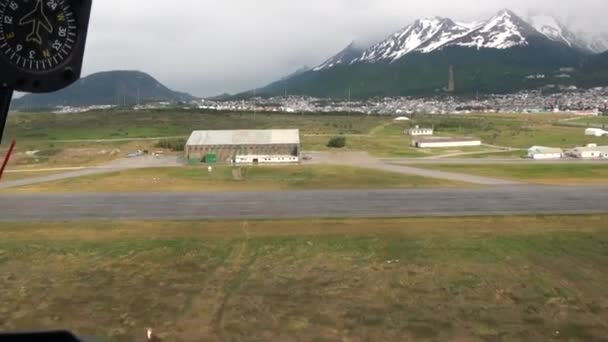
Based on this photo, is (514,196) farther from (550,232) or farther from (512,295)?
(512,295)

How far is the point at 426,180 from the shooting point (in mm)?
50938

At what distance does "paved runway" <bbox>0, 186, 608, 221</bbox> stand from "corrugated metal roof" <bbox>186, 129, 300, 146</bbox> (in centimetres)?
2688

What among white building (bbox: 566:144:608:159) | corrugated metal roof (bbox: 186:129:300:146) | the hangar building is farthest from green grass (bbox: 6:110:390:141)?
white building (bbox: 566:144:608:159)

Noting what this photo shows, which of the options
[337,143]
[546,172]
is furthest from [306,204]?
[337,143]

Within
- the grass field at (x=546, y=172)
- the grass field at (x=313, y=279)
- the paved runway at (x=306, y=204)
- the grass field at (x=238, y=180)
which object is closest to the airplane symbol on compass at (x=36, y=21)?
the grass field at (x=313, y=279)

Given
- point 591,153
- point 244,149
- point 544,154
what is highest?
point 244,149

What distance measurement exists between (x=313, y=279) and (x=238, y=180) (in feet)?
104

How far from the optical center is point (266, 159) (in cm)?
6900

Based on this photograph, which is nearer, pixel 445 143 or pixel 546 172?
pixel 546 172

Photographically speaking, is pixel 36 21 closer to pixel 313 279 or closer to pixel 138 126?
pixel 313 279

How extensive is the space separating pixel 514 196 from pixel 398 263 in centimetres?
2154

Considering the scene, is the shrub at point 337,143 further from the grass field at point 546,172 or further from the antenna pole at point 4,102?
the antenna pole at point 4,102

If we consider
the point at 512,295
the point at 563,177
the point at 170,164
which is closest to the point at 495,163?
the point at 563,177

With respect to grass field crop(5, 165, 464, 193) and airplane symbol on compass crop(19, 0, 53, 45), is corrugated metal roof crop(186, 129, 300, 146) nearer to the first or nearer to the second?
grass field crop(5, 165, 464, 193)
